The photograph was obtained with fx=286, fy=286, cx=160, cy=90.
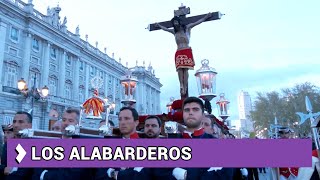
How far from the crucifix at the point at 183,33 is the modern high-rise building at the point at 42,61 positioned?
15.6 metres

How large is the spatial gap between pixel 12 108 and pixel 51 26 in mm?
10734

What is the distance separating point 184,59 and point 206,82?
131cm

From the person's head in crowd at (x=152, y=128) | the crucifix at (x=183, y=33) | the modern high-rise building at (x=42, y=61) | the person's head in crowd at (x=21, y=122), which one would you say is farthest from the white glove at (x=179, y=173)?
the modern high-rise building at (x=42, y=61)

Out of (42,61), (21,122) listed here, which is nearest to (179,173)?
(21,122)

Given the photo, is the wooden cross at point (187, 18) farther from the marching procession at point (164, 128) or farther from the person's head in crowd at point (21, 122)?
the person's head in crowd at point (21, 122)

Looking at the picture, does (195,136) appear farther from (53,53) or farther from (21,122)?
(53,53)

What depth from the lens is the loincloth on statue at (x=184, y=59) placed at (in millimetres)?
7160

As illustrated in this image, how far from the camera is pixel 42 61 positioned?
105 ft

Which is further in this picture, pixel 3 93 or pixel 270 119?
pixel 270 119

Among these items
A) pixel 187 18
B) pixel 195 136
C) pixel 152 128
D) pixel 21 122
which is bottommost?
pixel 195 136

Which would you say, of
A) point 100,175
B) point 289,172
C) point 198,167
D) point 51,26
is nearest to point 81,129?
point 100,175

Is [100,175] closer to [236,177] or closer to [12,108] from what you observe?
[236,177]

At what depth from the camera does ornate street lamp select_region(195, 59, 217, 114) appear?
7.96 m

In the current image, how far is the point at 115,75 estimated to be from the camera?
49.4 meters
